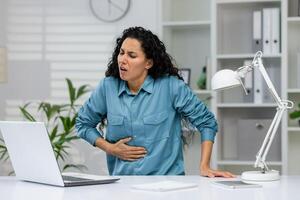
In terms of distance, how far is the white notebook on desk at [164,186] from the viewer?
208 cm

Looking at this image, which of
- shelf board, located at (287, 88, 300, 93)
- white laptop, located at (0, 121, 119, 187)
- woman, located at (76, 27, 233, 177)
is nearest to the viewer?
white laptop, located at (0, 121, 119, 187)

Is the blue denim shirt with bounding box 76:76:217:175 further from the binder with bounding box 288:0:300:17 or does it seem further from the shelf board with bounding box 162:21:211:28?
the binder with bounding box 288:0:300:17

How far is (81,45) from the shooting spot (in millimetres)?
4605

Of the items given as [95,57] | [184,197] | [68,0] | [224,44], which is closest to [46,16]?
[68,0]

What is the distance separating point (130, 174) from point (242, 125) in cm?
157

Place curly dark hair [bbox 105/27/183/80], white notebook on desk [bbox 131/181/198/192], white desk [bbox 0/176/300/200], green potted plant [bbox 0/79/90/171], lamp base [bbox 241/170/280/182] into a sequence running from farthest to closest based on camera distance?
green potted plant [bbox 0/79/90/171] < curly dark hair [bbox 105/27/183/80] < lamp base [bbox 241/170/280/182] < white notebook on desk [bbox 131/181/198/192] < white desk [bbox 0/176/300/200]

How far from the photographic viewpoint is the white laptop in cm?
220

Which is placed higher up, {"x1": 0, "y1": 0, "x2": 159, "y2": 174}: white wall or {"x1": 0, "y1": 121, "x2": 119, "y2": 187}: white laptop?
{"x1": 0, "y1": 0, "x2": 159, "y2": 174}: white wall

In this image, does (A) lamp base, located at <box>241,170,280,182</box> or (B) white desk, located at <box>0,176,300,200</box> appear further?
(A) lamp base, located at <box>241,170,280,182</box>

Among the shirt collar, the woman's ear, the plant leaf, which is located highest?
the woman's ear

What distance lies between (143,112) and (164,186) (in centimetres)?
75

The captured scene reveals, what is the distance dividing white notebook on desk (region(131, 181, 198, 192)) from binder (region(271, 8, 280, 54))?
205cm

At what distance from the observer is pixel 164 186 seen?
2127 mm

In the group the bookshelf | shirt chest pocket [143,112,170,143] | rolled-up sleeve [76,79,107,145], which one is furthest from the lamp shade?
the bookshelf
